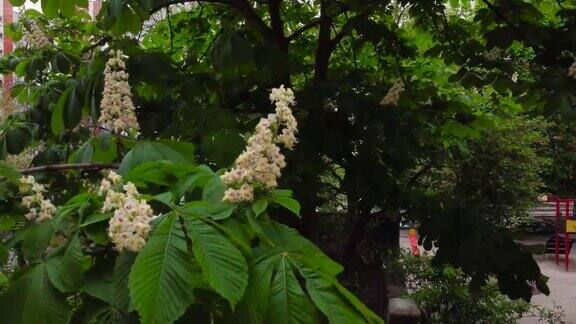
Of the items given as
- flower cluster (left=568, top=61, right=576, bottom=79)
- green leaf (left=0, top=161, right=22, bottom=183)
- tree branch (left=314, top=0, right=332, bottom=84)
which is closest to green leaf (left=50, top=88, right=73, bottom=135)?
green leaf (left=0, top=161, right=22, bottom=183)

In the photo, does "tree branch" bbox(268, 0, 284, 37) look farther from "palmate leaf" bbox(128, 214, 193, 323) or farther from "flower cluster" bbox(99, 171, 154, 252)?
"palmate leaf" bbox(128, 214, 193, 323)

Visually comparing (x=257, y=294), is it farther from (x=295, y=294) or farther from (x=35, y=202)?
(x=35, y=202)

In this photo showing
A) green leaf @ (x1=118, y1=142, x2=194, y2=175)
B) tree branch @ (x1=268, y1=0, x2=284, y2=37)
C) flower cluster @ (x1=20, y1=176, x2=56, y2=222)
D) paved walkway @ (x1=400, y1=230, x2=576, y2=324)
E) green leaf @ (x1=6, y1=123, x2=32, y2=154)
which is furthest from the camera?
paved walkway @ (x1=400, y1=230, x2=576, y2=324)

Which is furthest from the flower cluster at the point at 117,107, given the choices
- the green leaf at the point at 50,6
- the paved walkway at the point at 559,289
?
the paved walkway at the point at 559,289

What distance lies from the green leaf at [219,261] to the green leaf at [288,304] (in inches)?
2.4

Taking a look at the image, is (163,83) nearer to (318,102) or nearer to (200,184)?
(318,102)

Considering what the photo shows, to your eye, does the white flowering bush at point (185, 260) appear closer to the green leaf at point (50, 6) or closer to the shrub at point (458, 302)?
the green leaf at point (50, 6)

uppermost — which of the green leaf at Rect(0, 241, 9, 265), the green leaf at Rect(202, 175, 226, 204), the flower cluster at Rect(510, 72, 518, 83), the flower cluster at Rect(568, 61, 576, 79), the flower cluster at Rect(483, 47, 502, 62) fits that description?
the flower cluster at Rect(483, 47, 502, 62)

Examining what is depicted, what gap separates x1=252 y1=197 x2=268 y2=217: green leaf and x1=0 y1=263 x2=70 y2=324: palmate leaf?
0.40 meters

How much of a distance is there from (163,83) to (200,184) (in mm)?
1969

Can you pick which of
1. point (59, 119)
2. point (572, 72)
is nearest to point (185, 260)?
point (59, 119)

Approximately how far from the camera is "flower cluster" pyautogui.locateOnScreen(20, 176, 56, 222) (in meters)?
1.47

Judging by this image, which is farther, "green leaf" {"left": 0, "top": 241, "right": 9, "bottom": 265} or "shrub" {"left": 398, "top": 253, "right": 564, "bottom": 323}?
"shrub" {"left": 398, "top": 253, "right": 564, "bottom": 323}

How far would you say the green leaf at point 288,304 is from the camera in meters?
1.04
